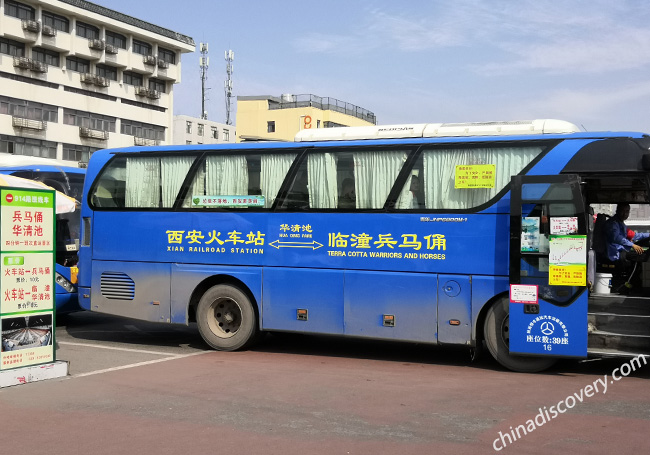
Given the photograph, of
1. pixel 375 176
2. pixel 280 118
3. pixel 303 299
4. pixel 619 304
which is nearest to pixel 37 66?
pixel 280 118

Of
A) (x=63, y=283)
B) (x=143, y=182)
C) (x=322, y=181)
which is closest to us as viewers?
(x=322, y=181)

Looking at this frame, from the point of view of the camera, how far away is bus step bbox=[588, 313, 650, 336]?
360 inches

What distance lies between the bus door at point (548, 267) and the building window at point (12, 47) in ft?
171

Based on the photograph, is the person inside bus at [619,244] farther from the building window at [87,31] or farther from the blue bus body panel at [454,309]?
the building window at [87,31]

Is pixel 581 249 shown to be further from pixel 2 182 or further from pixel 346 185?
pixel 2 182

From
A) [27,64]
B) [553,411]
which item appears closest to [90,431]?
[553,411]

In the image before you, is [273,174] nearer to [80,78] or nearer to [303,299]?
[303,299]

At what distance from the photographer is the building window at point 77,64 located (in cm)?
5900

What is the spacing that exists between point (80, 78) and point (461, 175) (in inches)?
2200

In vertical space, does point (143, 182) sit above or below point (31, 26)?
below

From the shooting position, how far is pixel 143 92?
66188mm

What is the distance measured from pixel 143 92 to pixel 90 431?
62.8 meters

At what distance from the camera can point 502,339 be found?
31.6 feet

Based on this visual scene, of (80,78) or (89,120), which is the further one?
(89,120)
